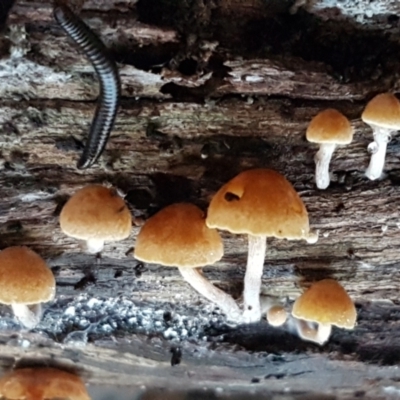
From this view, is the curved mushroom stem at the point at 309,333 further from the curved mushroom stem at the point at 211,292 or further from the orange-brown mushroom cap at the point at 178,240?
the orange-brown mushroom cap at the point at 178,240

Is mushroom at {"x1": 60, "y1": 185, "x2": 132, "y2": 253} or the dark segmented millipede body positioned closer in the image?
the dark segmented millipede body

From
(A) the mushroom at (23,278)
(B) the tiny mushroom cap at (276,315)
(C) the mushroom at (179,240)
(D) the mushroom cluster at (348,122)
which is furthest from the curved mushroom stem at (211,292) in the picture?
(D) the mushroom cluster at (348,122)

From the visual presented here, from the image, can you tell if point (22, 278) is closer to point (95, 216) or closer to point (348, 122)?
point (95, 216)

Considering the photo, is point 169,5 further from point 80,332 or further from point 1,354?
point 1,354

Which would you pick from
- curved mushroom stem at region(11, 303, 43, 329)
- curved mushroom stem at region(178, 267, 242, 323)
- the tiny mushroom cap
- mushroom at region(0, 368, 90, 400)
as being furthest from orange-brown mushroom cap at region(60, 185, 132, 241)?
mushroom at region(0, 368, 90, 400)

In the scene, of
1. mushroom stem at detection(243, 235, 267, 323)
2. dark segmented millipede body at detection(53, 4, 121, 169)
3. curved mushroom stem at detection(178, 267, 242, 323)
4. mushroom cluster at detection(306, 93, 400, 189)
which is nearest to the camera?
dark segmented millipede body at detection(53, 4, 121, 169)

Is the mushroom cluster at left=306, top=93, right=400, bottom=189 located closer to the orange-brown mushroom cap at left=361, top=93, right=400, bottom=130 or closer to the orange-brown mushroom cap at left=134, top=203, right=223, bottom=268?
the orange-brown mushroom cap at left=361, top=93, right=400, bottom=130

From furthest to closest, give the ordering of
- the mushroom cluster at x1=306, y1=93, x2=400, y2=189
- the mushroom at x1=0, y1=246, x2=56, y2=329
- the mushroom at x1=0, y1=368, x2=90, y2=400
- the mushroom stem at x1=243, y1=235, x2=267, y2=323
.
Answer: the mushroom at x1=0, y1=368, x2=90, y2=400 < the mushroom stem at x1=243, y1=235, x2=267, y2=323 < the mushroom at x1=0, y1=246, x2=56, y2=329 < the mushroom cluster at x1=306, y1=93, x2=400, y2=189
